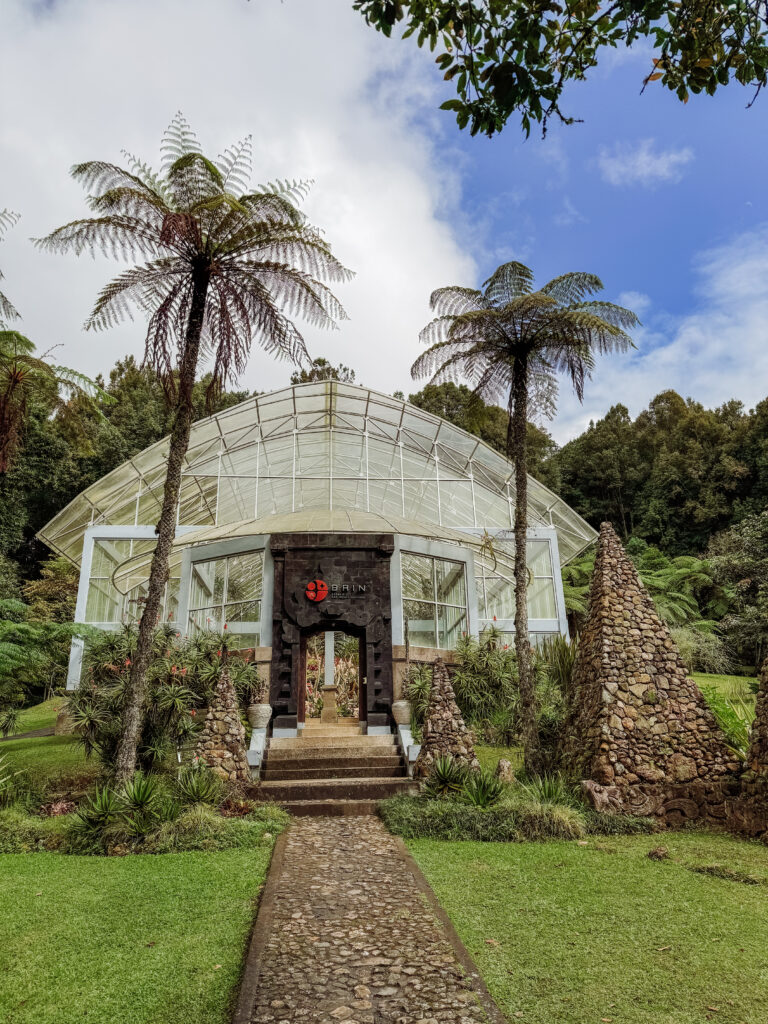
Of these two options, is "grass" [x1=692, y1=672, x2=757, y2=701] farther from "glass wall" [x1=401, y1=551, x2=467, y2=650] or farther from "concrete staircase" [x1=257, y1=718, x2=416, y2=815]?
"concrete staircase" [x1=257, y1=718, x2=416, y2=815]

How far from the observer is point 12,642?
11133mm

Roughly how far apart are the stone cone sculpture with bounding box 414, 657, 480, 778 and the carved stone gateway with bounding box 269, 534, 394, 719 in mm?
3041

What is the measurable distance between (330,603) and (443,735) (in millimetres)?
4636

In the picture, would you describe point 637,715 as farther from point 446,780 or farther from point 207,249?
point 207,249

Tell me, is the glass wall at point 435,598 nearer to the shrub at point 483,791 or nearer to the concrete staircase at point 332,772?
the concrete staircase at point 332,772

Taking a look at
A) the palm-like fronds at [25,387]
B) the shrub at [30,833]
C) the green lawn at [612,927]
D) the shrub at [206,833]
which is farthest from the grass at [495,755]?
the palm-like fronds at [25,387]

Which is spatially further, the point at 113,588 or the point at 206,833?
the point at 113,588

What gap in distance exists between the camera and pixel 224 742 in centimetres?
1002

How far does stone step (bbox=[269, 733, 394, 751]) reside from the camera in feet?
40.5

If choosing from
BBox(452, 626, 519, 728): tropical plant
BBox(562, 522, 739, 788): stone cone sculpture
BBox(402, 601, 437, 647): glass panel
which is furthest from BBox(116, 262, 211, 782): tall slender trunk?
BBox(402, 601, 437, 647): glass panel

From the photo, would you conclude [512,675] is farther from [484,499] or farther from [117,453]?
[117,453]

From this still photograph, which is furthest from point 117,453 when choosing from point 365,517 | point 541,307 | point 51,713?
point 541,307

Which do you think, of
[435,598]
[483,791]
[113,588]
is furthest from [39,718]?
[483,791]

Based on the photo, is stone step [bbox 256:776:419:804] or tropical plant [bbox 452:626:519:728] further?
tropical plant [bbox 452:626:519:728]
